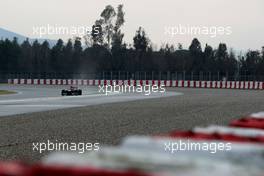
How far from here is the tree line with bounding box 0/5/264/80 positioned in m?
98.6

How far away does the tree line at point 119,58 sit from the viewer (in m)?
98.6

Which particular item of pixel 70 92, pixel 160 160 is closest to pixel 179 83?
pixel 70 92

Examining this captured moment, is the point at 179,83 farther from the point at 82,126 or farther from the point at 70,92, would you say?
the point at 82,126

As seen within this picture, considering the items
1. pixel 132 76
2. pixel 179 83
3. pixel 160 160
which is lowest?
pixel 179 83

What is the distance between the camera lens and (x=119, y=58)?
98.2m

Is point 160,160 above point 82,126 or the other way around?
above

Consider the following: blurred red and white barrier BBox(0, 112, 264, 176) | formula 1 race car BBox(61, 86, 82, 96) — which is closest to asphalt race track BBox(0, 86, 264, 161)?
blurred red and white barrier BBox(0, 112, 264, 176)

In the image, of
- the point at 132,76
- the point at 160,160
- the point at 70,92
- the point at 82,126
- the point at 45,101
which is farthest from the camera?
the point at 132,76

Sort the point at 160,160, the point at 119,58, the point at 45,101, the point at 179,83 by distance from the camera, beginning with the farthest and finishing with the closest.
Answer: the point at 119,58
the point at 179,83
the point at 45,101
the point at 160,160

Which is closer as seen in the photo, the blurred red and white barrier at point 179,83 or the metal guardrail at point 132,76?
the blurred red and white barrier at point 179,83

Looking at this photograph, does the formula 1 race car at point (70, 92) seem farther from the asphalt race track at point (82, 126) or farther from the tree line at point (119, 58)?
the tree line at point (119, 58)

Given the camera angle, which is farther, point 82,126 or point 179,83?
point 179,83

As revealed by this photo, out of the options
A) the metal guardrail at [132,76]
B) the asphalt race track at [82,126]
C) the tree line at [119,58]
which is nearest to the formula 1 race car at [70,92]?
the asphalt race track at [82,126]

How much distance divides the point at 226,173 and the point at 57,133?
32.9 feet
